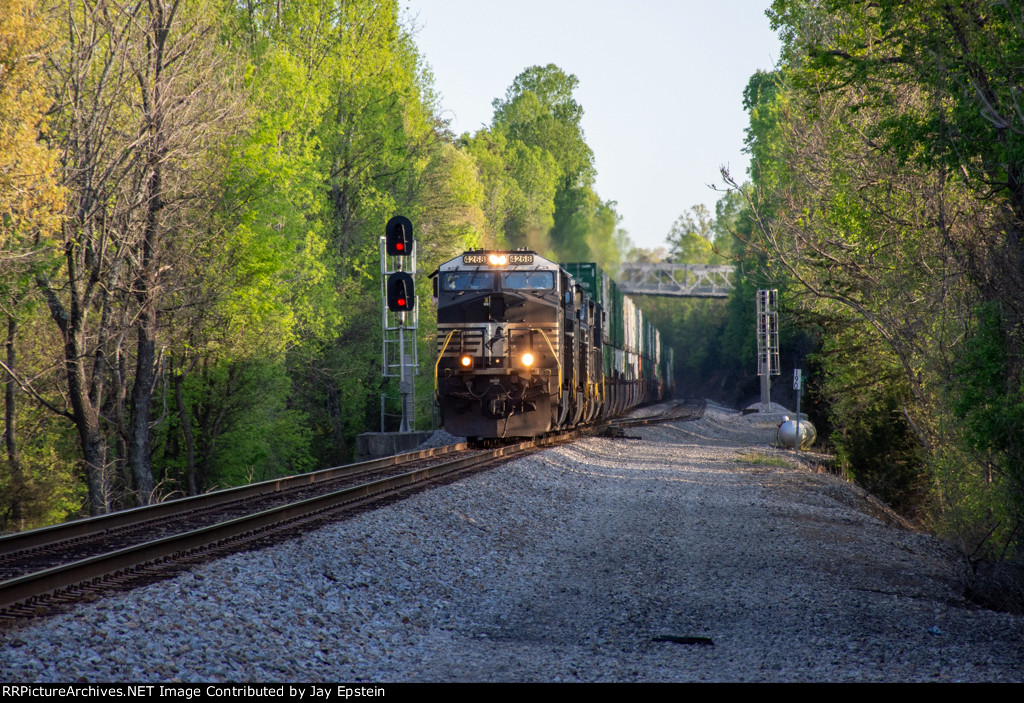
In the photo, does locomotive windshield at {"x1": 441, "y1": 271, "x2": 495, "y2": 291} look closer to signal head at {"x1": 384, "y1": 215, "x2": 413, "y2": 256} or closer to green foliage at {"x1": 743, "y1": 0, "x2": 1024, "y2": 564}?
signal head at {"x1": 384, "y1": 215, "x2": 413, "y2": 256}


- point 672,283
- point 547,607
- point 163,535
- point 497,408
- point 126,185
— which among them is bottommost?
point 547,607

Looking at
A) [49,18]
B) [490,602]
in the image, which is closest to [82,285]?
[49,18]

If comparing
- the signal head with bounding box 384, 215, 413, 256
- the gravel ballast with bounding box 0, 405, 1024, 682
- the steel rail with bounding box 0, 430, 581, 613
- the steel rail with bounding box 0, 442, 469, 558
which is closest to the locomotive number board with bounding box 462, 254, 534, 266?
the signal head with bounding box 384, 215, 413, 256

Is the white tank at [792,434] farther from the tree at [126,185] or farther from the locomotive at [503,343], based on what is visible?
the tree at [126,185]

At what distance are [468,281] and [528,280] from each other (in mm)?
1252

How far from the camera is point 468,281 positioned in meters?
19.4

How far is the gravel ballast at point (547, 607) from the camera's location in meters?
5.86

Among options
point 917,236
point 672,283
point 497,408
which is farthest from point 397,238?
point 672,283

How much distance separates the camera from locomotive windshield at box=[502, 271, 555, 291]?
19125 mm

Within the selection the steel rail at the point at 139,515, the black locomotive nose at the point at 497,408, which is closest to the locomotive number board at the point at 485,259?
the black locomotive nose at the point at 497,408

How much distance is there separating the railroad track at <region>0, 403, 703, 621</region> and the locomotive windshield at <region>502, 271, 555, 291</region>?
17.6 ft

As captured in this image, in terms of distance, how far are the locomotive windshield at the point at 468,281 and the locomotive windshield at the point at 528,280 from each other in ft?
1.01

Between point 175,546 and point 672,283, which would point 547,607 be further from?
point 672,283

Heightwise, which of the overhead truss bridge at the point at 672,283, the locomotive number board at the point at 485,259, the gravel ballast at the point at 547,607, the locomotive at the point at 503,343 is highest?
the overhead truss bridge at the point at 672,283
